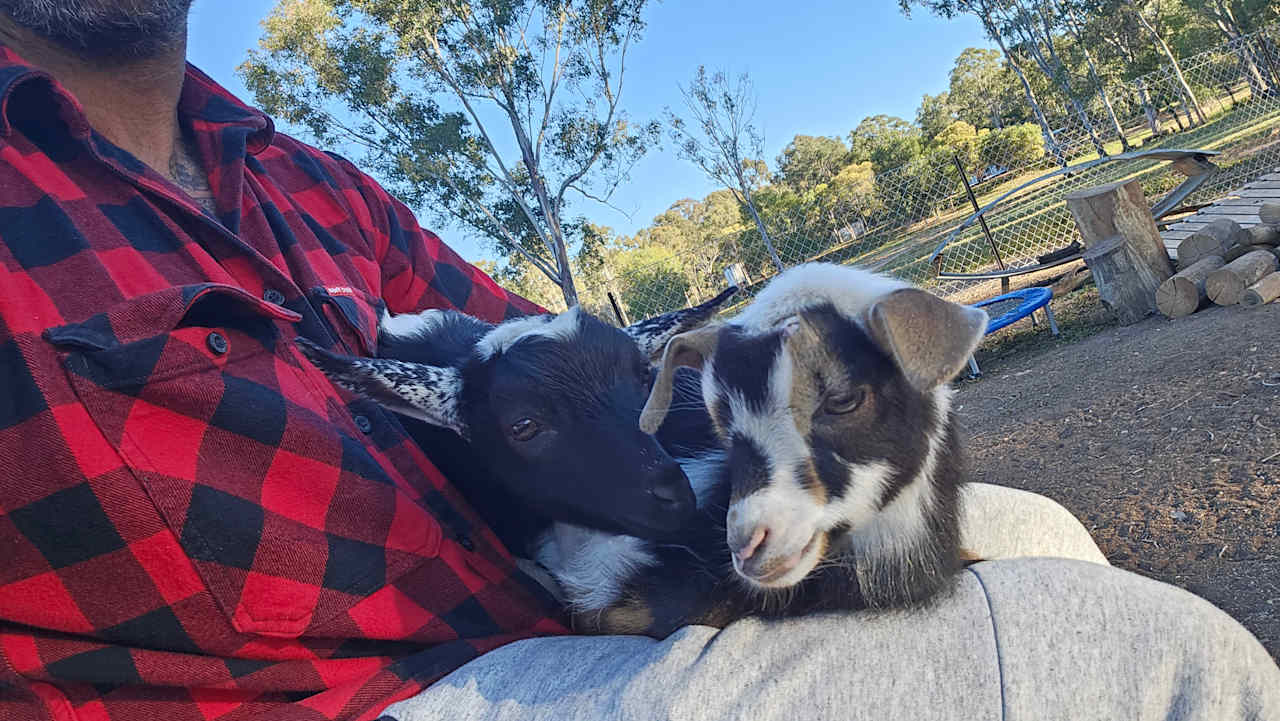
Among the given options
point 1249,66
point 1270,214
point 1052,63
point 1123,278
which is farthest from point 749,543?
point 1052,63

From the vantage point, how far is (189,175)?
2146 mm

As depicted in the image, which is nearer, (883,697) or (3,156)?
(883,697)

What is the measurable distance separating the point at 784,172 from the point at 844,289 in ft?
145

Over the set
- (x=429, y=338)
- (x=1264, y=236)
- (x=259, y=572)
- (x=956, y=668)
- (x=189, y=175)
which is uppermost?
(x=189, y=175)

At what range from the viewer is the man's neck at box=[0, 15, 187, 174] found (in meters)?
1.92

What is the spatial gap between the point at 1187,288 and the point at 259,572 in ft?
26.3

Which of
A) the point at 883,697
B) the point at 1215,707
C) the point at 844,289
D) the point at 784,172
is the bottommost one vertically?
the point at 1215,707

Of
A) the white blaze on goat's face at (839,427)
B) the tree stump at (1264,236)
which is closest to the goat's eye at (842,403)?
the white blaze on goat's face at (839,427)

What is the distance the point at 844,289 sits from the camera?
72.1 inches

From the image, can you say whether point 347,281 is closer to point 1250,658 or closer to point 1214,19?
point 1250,658

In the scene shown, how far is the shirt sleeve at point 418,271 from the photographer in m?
2.58

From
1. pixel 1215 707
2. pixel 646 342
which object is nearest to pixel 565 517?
pixel 646 342

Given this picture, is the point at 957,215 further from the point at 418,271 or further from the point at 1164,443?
the point at 418,271

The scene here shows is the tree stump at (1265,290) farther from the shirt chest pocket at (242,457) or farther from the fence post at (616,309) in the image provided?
the shirt chest pocket at (242,457)
